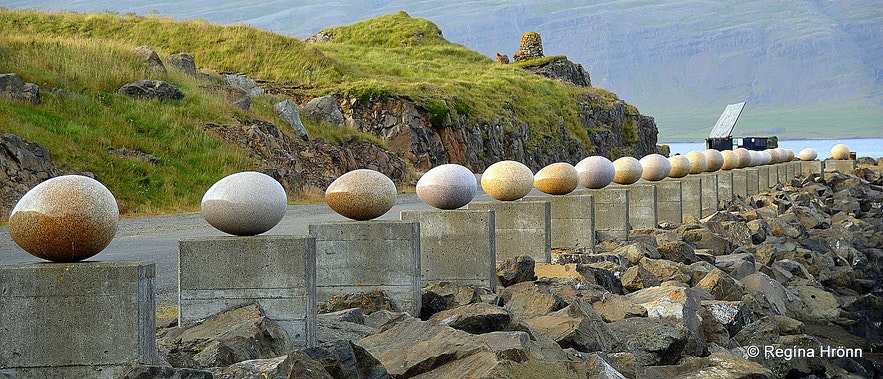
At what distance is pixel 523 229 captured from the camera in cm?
1320

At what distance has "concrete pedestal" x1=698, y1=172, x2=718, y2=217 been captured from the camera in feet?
82.5

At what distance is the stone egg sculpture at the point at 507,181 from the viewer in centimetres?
1300

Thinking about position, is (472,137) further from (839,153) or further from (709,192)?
(709,192)

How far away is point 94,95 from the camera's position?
1145 inches

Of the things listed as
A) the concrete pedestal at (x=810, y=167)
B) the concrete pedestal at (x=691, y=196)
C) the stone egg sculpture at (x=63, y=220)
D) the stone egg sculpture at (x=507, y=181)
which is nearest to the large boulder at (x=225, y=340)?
the stone egg sculpture at (x=63, y=220)

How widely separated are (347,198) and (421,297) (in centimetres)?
120

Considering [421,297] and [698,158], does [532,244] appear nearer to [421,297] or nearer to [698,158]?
[421,297]

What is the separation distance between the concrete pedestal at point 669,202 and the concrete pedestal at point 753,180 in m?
12.2

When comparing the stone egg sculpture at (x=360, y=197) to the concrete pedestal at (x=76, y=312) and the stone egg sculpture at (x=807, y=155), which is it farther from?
the stone egg sculpture at (x=807, y=155)

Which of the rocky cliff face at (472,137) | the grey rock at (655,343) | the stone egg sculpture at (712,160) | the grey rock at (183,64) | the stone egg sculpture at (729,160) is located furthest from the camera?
the rocky cliff face at (472,137)

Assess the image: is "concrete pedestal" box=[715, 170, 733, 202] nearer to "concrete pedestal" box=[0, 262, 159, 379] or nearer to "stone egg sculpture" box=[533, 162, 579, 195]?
"stone egg sculpture" box=[533, 162, 579, 195]

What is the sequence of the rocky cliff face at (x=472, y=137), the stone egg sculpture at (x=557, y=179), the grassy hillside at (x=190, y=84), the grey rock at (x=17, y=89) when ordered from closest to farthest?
1. the stone egg sculpture at (x=557, y=179)
2. the grassy hillside at (x=190, y=84)
3. the grey rock at (x=17, y=89)
4. the rocky cliff face at (x=472, y=137)

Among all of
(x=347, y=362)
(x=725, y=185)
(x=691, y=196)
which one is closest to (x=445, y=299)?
(x=347, y=362)

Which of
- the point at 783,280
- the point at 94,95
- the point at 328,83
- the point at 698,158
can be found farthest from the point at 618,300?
the point at 328,83
